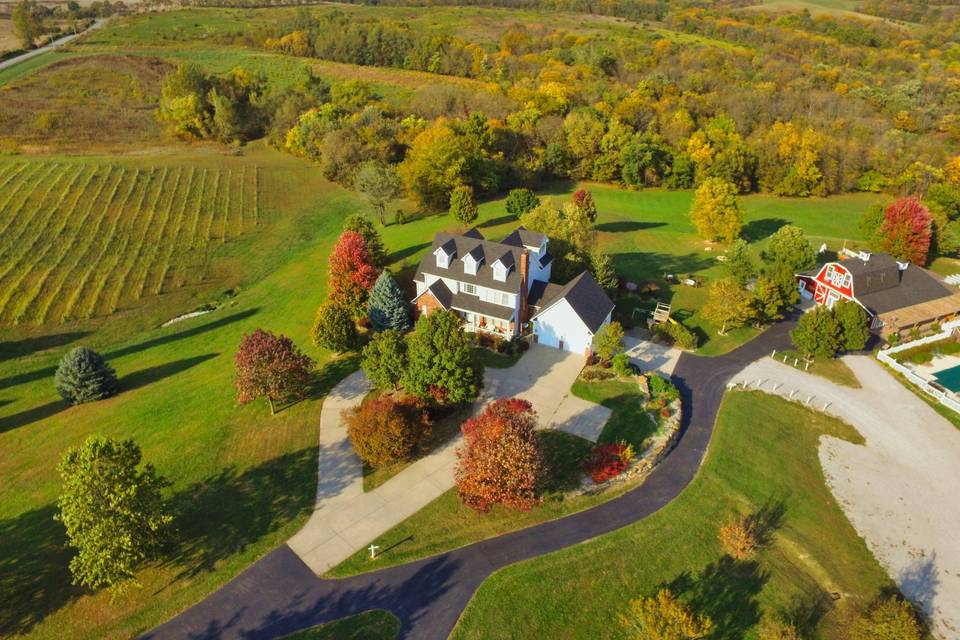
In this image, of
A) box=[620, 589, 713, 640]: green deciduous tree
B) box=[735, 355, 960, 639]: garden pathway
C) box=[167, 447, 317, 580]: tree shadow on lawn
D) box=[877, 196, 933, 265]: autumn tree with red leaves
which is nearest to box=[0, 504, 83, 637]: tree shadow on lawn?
box=[167, 447, 317, 580]: tree shadow on lawn

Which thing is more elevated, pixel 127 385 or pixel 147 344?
pixel 127 385

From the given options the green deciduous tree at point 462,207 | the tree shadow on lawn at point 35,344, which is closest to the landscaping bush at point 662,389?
the green deciduous tree at point 462,207

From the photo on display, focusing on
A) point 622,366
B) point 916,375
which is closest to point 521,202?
point 622,366

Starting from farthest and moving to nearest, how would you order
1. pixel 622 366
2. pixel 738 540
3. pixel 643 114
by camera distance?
1. pixel 643 114
2. pixel 622 366
3. pixel 738 540

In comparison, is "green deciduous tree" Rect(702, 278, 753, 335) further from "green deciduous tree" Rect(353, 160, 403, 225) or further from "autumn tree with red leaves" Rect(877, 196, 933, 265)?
"green deciduous tree" Rect(353, 160, 403, 225)

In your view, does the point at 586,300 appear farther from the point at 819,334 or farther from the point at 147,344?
the point at 147,344

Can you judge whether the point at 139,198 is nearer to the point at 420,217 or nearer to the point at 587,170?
the point at 420,217

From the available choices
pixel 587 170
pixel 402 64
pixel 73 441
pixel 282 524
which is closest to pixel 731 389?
pixel 282 524
